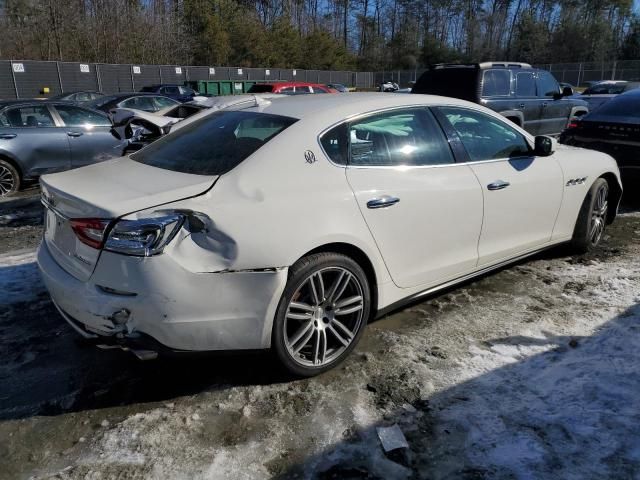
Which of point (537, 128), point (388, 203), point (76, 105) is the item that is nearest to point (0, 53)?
point (76, 105)

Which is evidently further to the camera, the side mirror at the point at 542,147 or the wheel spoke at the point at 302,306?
the side mirror at the point at 542,147

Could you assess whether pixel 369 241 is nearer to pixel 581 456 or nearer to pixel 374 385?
pixel 374 385

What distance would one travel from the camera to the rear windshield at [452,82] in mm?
9234

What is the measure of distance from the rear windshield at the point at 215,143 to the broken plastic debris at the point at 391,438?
158 centimetres

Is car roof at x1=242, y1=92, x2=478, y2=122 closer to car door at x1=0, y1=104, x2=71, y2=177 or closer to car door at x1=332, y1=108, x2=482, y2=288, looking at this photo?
car door at x1=332, y1=108, x2=482, y2=288

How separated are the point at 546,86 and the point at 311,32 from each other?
188ft

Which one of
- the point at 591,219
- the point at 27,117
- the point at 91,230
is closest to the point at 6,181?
the point at 27,117

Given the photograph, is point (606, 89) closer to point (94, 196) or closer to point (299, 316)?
point (299, 316)

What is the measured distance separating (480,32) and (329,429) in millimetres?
87470

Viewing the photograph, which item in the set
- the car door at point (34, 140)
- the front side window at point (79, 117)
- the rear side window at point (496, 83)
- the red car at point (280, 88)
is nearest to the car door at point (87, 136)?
the front side window at point (79, 117)

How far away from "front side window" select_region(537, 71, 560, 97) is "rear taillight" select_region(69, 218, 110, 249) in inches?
391

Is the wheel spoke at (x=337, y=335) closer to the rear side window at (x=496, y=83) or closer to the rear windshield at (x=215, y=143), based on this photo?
the rear windshield at (x=215, y=143)

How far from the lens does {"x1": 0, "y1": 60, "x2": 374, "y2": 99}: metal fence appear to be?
26359 millimetres

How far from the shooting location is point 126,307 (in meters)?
2.53
